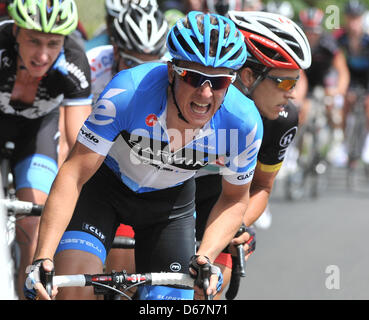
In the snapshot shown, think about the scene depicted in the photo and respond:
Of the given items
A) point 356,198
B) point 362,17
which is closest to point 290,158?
point 356,198

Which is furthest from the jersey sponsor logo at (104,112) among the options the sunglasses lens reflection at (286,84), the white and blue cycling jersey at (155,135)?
the sunglasses lens reflection at (286,84)

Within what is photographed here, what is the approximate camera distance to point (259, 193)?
5531 millimetres

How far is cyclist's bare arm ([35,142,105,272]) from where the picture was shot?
13.1 ft

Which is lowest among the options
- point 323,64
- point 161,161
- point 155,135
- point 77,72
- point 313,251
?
point 313,251

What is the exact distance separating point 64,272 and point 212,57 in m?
1.30

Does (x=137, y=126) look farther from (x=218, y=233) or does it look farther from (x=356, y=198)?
(x=356, y=198)

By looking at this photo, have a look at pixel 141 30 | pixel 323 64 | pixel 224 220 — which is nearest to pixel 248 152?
pixel 224 220

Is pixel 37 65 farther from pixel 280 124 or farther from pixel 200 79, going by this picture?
pixel 200 79

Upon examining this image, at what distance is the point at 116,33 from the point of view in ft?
20.8

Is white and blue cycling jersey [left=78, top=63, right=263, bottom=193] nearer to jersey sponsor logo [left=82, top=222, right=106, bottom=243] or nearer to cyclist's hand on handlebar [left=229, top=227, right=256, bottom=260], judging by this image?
jersey sponsor logo [left=82, top=222, right=106, bottom=243]

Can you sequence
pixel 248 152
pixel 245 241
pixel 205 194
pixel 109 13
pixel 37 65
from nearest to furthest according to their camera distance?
pixel 248 152, pixel 245 241, pixel 37 65, pixel 205 194, pixel 109 13

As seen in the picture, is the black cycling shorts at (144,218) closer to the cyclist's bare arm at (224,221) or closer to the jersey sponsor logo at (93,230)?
the jersey sponsor logo at (93,230)

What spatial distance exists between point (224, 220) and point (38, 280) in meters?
1.15
